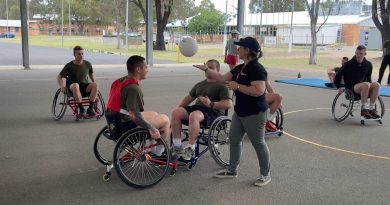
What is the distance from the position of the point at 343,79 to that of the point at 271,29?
5643 cm

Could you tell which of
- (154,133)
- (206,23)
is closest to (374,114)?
(154,133)

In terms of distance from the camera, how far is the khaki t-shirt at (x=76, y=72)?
7.73m

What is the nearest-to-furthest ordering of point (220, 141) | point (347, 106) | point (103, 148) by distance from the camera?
point (220, 141) → point (103, 148) → point (347, 106)

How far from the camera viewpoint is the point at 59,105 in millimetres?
7836

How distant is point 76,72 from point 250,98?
4323 millimetres

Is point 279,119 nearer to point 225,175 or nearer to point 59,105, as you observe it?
point 225,175

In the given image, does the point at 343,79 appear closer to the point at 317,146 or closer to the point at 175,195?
the point at 317,146

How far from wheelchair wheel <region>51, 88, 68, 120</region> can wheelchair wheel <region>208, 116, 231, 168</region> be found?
3543 millimetres

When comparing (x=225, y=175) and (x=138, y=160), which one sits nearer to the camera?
(x=138, y=160)

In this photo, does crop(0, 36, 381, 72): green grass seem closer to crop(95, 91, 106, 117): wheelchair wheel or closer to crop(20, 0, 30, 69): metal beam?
crop(20, 0, 30, 69): metal beam

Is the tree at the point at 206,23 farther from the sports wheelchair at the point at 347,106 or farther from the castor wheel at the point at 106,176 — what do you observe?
the castor wheel at the point at 106,176

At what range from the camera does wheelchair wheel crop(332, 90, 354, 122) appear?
8047 millimetres

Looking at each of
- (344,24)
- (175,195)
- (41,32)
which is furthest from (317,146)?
(41,32)

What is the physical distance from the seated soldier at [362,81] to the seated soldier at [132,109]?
Answer: 14.9 feet
